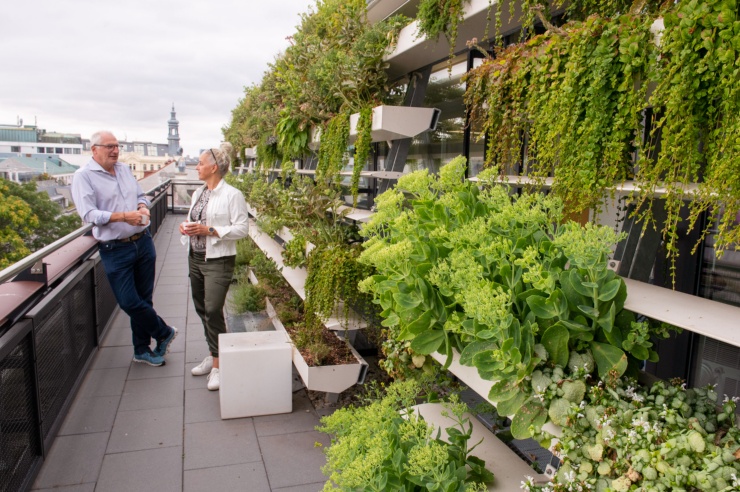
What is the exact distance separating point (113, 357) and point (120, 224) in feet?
4.77

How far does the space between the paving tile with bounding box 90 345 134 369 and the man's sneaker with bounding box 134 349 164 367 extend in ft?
0.38

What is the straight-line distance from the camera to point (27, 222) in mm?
5379

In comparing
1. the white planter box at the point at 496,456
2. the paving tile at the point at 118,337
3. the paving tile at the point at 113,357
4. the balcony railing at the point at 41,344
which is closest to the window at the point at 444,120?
the white planter box at the point at 496,456

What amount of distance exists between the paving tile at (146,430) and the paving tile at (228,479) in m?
0.44

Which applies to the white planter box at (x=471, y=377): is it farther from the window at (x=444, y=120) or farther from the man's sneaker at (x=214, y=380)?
the man's sneaker at (x=214, y=380)

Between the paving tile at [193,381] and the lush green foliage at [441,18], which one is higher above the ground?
the lush green foliage at [441,18]

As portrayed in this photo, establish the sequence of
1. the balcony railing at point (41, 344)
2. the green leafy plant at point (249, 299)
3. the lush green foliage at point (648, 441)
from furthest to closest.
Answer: the green leafy plant at point (249, 299)
the balcony railing at point (41, 344)
the lush green foliage at point (648, 441)

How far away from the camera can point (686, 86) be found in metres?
1.34

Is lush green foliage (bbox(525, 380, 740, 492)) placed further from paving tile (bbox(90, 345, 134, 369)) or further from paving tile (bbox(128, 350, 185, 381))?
paving tile (bbox(90, 345, 134, 369))

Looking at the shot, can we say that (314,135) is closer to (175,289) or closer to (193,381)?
(193,381)

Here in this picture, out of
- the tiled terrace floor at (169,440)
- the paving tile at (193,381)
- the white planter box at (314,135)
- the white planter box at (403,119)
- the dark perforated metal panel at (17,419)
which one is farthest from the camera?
the white planter box at (314,135)

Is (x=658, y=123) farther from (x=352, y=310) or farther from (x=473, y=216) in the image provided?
(x=352, y=310)

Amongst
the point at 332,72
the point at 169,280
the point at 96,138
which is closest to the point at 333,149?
the point at 332,72

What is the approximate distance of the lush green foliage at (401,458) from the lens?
1804 millimetres
